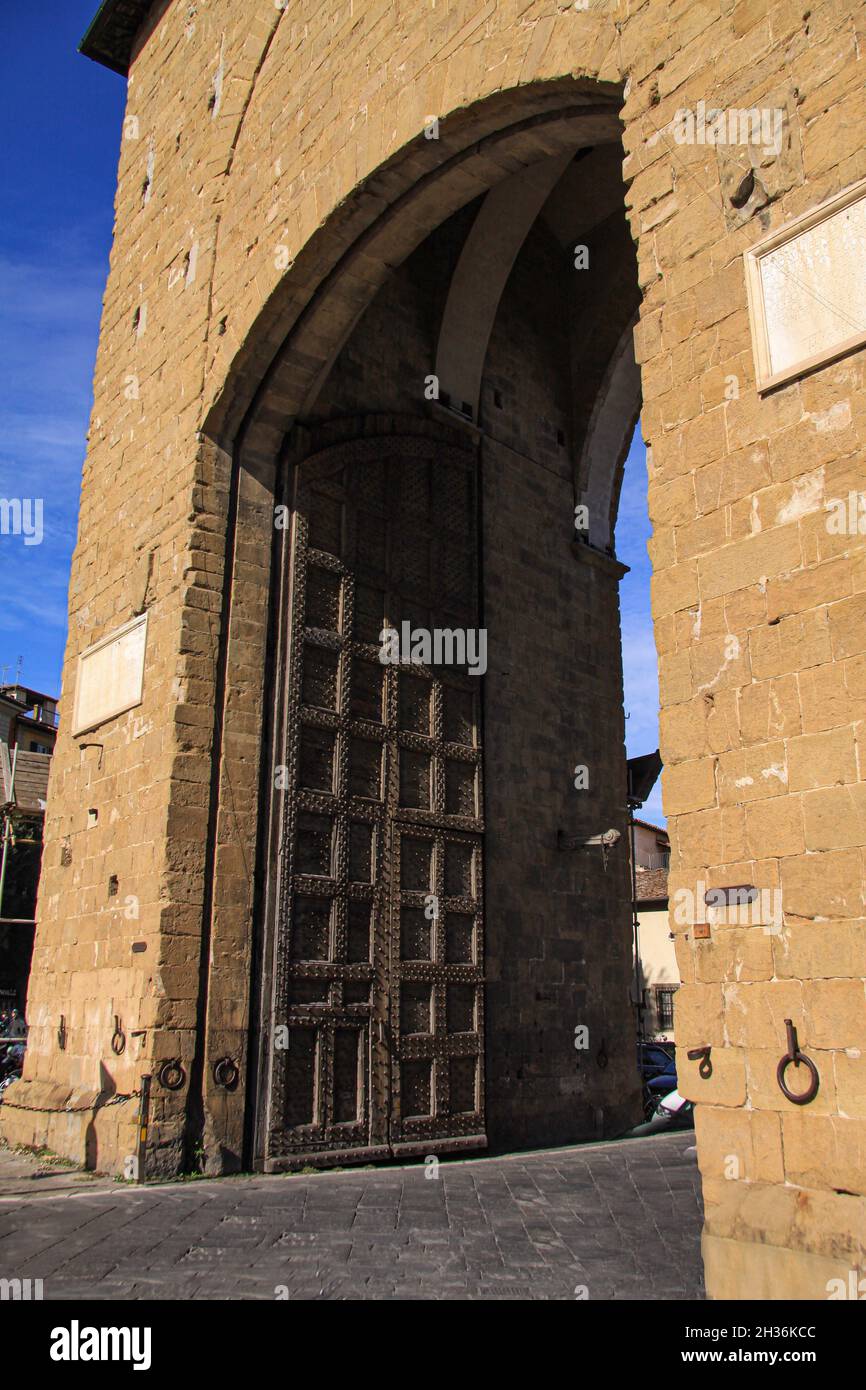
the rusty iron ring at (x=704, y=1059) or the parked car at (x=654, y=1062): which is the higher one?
the rusty iron ring at (x=704, y=1059)

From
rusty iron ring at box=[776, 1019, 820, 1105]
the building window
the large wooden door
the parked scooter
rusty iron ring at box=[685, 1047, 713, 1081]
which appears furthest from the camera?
the building window

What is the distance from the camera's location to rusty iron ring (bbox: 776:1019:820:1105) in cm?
333

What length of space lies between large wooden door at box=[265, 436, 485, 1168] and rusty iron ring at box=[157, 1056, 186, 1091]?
615 mm

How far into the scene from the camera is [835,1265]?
3158 millimetres

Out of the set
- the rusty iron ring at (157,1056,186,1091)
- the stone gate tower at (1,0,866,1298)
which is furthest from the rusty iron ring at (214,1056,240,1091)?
the rusty iron ring at (157,1056,186,1091)

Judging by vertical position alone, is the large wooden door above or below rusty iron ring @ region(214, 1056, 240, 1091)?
above

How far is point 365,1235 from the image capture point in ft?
16.1

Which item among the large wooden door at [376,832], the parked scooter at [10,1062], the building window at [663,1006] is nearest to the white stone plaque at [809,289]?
the large wooden door at [376,832]

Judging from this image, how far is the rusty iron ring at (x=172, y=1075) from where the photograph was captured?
639 cm

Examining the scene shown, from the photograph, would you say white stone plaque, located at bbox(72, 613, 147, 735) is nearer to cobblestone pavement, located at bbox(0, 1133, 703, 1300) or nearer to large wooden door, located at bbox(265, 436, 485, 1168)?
large wooden door, located at bbox(265, 436, 485, 1168)

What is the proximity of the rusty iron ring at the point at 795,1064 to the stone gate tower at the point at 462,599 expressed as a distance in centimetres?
1

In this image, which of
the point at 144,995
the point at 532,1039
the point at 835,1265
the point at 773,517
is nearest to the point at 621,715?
the point at 532,1039

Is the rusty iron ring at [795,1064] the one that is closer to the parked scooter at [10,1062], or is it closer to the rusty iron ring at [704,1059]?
the rusty iron ring at [704,1059]

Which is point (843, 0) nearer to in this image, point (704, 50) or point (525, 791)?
point (704, 50)
